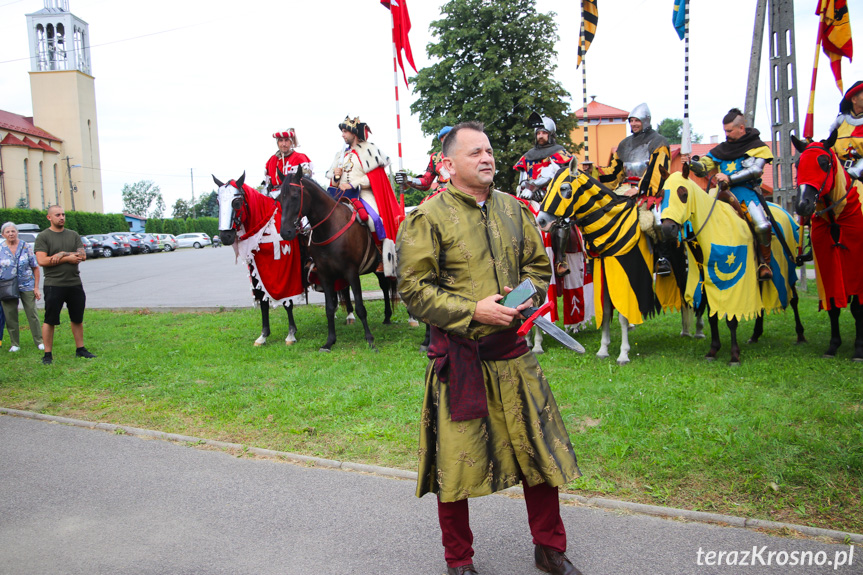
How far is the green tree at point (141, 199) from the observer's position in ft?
369

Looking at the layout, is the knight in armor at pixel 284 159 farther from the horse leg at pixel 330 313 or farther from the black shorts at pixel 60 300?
the black shorts at pixel 60 300

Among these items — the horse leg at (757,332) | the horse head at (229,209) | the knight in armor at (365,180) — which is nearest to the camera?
the horse leg at (757,332)

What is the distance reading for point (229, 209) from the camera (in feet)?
28.9

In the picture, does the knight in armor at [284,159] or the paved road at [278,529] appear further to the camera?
the knight in armor at [284,159]

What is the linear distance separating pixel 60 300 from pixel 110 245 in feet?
123

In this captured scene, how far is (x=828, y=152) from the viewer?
6312 millimetres

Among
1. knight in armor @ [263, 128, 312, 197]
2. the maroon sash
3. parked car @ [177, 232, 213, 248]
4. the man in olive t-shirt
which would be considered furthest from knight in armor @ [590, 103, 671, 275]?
parked car @ [177, 232, 213, 248]

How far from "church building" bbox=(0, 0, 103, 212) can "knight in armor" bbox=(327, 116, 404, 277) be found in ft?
198

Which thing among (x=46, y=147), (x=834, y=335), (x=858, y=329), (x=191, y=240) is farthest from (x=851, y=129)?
(x=46, y=147)

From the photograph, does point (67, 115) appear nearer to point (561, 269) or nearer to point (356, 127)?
point (356, 127)

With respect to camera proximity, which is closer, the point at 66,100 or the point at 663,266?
the point at 663,266

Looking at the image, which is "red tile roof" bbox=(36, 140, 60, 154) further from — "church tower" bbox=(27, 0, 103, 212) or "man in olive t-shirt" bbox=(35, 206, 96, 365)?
"man in olive t-shirt" bbox=(35, 206, 96, 365)

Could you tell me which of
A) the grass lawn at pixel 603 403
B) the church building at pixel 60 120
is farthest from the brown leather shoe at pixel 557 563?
the church building at pixel 60 120

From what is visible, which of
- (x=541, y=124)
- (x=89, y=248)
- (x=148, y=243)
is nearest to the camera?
(x=541, y=124)
